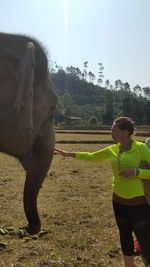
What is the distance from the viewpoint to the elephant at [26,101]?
3.37 metres

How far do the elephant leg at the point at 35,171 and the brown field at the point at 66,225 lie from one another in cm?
→ 262

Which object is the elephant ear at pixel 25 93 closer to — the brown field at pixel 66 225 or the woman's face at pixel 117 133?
the woman's face at pixel 117 133

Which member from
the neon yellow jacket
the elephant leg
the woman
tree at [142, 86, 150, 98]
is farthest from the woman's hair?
tree at [142, 86, 150, 98]

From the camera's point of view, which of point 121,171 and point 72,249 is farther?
point 72,249

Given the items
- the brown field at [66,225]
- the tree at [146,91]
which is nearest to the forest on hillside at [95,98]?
the tree at [146,91]

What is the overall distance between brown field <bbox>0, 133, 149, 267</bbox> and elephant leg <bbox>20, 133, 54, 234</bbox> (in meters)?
2.62

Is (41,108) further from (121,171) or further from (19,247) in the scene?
(19,247)

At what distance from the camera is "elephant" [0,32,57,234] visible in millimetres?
3369

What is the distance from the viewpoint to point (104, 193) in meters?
12.7

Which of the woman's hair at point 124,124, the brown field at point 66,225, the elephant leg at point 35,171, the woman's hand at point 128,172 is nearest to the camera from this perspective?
the elephant leg at point 35,171

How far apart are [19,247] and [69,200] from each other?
4205 millimetres

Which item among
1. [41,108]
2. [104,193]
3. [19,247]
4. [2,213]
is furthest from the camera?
[104,193]

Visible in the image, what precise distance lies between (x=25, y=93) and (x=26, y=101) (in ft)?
0.18

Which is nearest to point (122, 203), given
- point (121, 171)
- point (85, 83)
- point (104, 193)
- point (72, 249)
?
point (121, 171)
